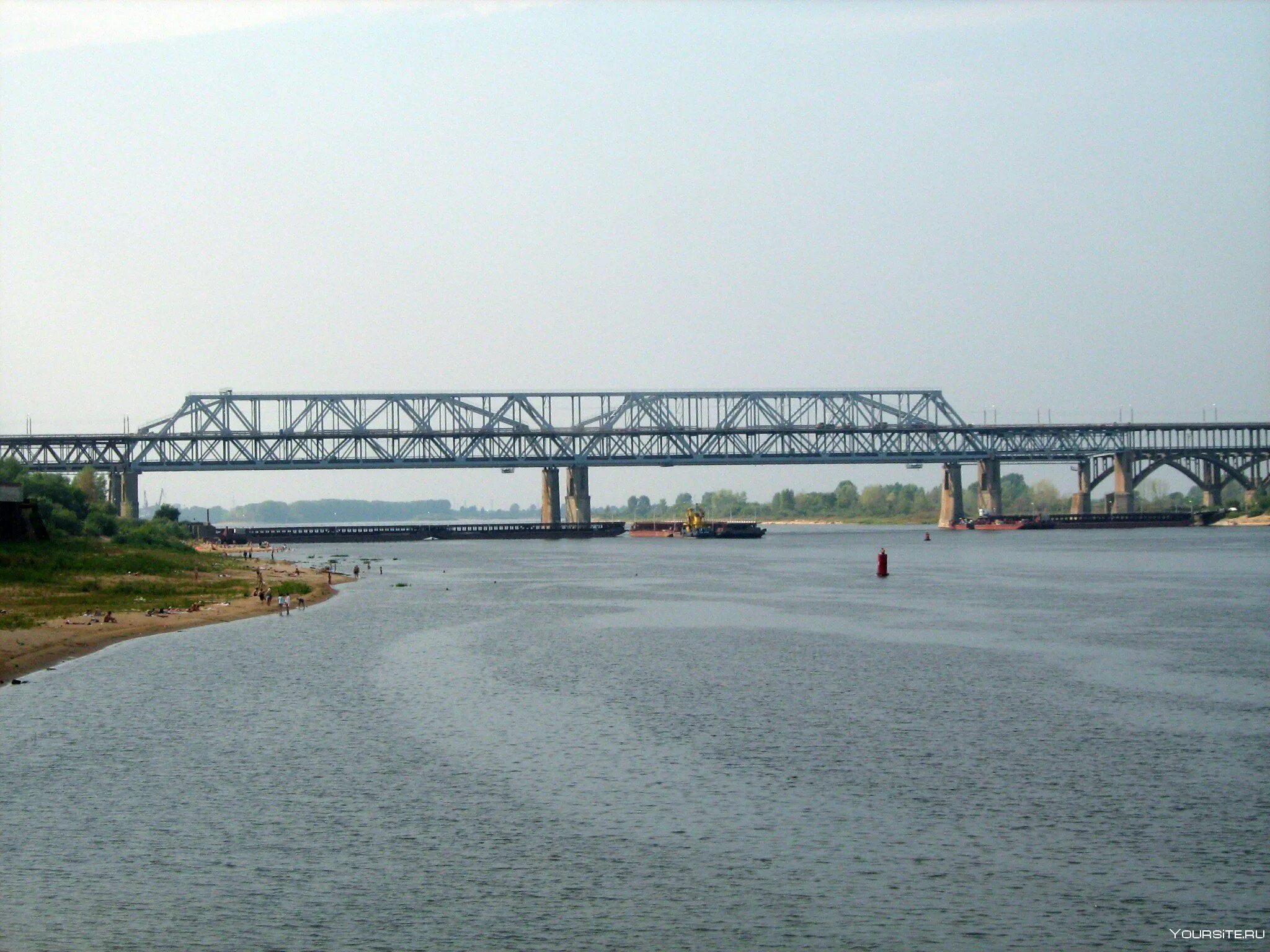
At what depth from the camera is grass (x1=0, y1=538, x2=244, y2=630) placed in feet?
198

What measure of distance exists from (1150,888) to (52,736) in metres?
24.2

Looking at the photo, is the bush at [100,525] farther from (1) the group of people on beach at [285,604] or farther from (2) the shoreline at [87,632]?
(2) the shoreline at [87,632]

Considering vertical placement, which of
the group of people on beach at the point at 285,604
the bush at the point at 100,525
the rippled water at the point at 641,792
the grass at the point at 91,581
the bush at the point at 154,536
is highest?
the bush at the point at 100,525

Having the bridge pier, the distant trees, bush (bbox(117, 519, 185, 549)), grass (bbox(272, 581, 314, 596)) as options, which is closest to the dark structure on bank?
grass (bbox(272, 581, 314, 596))

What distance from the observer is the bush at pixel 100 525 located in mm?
115062


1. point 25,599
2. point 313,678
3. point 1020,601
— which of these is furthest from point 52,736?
point 1020,601

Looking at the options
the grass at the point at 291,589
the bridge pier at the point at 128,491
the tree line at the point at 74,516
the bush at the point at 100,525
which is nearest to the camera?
the grass at the point at 291,589

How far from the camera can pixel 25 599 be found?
61062 mm

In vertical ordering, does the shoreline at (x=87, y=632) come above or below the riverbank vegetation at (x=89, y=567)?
below

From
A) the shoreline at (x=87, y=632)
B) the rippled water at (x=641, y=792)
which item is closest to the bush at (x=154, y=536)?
the shoreline at (x=87, y=632)

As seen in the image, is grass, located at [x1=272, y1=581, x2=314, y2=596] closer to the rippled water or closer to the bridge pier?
the rippled water

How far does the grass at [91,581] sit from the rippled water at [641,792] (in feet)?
23.2

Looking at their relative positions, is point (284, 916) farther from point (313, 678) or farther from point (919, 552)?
point (919, 552)

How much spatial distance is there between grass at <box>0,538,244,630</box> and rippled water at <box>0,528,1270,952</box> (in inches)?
279
